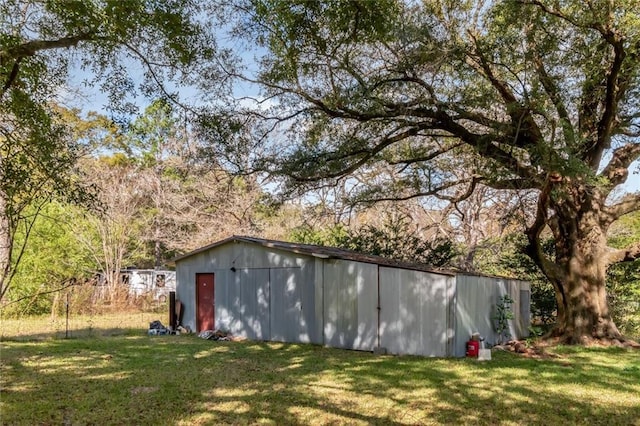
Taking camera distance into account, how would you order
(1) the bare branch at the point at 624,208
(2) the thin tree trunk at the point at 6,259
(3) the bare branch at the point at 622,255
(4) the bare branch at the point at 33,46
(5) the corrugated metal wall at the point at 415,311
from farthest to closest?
1. (3) the bare branch at the point at 622,255
2. (1) the bare branch at the point at 624,208
3. (5) the corrugated metal wall at the point at 415,311
4. (4) the bare branch at the point at 33,46
5. (2) the thin tree trunk at the point at 6,259

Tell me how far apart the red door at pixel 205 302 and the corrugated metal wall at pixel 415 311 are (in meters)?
5.34

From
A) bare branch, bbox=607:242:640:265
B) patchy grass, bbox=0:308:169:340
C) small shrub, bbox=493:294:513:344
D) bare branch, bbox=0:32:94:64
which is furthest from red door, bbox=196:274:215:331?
bare branch, bbox=607:242:640:265

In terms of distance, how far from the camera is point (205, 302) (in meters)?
13.7

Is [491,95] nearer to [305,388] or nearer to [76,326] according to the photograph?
[305,388]

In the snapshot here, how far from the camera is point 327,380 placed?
22.9 ft

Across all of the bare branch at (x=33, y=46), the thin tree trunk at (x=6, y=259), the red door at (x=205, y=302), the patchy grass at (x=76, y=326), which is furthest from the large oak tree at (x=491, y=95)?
the patchy grass at (x=76, y=326)

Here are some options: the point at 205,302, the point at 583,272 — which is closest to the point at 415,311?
the point at 583,272

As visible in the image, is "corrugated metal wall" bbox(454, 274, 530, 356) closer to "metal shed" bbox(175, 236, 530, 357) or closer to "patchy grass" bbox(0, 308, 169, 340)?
"metal shed" bbox(175, 236, 530, 357)

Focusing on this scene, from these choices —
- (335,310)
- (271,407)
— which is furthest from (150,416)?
(335,310)

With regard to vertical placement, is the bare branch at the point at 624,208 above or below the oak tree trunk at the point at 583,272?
above

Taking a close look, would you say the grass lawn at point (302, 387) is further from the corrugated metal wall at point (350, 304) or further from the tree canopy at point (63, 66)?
the tree canopy at point (63, 66)

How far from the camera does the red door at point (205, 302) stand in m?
13.5

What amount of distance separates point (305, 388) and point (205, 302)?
789 centimetres

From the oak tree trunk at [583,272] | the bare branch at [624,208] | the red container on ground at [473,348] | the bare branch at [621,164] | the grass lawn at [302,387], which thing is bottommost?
the red container on ground at [473,348]
